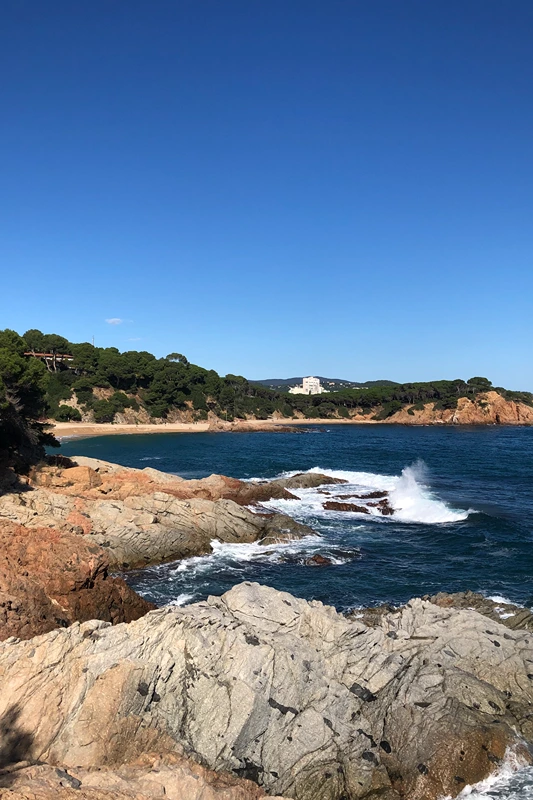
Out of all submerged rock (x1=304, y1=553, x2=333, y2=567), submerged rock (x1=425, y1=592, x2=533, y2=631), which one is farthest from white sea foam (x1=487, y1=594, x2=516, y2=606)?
submerged rock (x1=304, y1=553, x2=333, y2=567)

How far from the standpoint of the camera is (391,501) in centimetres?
4053

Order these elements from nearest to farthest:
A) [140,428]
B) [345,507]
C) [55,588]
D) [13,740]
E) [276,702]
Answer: [13,740]
[276,702]
[55,588]
[345,507]
[140,428]

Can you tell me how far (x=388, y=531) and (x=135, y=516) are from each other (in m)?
15.8

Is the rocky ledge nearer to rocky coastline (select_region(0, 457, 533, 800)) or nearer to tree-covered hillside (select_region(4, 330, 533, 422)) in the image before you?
rocky coastline (select_region(0, 457, 533, 800))

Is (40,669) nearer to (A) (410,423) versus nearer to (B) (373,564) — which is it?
(B) (373,564)

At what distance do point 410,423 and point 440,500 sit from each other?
9279 cm

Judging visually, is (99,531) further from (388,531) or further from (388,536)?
(388,531)

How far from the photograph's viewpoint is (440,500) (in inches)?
1619

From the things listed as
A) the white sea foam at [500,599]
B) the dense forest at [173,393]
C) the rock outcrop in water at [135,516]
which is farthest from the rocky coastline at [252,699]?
the dense forest at [173,393]

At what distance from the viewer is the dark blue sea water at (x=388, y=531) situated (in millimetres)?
23000

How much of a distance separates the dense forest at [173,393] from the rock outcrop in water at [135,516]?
218 feet

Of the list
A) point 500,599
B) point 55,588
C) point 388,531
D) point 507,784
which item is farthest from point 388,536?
point 507,784

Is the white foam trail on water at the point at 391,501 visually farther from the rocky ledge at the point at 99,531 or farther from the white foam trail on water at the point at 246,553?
the white foam trail on water at the point at 246,553

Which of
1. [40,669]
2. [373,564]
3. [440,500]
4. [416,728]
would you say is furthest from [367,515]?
[40,669]
